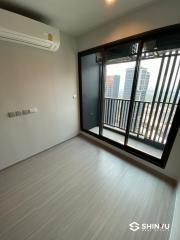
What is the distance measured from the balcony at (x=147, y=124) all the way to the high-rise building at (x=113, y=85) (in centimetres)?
16

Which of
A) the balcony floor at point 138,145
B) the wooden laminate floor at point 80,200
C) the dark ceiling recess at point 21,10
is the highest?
the dark ceiling recess at point 21,10

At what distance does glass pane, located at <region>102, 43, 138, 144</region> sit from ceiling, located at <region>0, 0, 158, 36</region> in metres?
0.74

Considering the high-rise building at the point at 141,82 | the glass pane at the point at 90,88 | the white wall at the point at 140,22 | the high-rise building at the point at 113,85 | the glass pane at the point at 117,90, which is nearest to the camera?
the white wall at the point at 140,22

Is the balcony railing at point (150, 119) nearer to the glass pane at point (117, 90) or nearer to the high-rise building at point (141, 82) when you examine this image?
the glass pane at point (117, 90)

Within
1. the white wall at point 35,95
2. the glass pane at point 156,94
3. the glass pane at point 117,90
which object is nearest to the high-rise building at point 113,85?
the glass pane at point 117,90

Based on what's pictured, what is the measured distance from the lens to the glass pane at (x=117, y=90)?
269 cm

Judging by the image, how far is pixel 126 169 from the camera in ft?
6.81

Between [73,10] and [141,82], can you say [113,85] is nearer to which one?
[141,82]

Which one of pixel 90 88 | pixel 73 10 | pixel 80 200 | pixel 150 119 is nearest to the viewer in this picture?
pixel 80 200

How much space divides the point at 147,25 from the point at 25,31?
171cm

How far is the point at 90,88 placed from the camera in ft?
10.8

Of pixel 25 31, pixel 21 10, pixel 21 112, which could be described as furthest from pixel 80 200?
pixel 21 10

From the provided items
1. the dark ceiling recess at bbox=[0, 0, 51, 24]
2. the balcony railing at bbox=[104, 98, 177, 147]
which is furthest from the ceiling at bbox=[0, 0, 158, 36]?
the balcony railing at bbox=[104, 98, 177, 147]

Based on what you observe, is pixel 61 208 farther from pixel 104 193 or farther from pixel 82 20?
pixel 82 20
